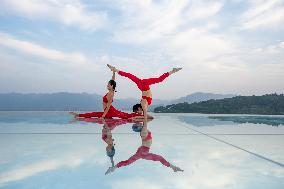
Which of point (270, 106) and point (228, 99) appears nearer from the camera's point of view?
point (270, 106)

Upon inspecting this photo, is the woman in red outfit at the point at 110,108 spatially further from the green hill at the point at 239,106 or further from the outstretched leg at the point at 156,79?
the green hill at the point at 239,106

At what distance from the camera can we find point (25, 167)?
3.11 metres

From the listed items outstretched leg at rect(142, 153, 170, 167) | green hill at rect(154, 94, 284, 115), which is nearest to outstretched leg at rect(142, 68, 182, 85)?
outstretched leg at rect(142, 153, 170, 167)

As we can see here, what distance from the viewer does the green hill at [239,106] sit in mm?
25844

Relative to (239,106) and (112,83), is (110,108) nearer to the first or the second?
(112,83)

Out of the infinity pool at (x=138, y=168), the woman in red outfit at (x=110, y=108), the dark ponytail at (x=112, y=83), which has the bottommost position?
the infinity pool at (x=138, y=168)

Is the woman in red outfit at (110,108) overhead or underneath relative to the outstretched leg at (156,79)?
underneath

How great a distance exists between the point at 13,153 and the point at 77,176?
1.60m

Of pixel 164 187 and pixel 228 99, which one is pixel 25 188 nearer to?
pixel 164 187

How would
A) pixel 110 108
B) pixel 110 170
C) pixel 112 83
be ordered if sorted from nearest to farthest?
pixel 110 170 → pixel 112 83 → pixel 110 108

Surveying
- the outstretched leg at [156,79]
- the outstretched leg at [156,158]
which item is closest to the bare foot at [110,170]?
the outstretched leg at [156,158]

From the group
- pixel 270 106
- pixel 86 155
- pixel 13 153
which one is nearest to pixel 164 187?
pixel 86 155

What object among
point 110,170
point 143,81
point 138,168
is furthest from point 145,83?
point 110,170

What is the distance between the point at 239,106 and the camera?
2667cm
